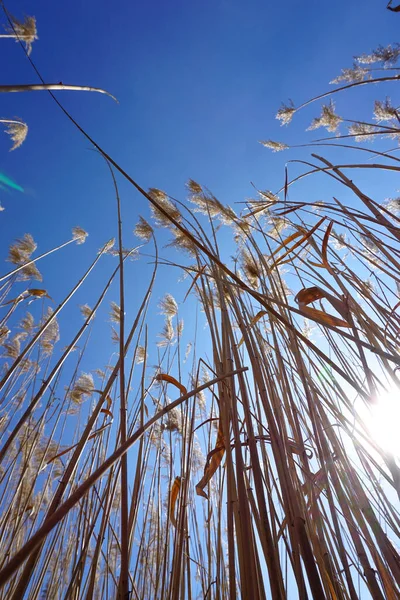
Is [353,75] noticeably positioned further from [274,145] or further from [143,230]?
[143,230]

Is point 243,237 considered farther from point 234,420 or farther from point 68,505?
point 68,505

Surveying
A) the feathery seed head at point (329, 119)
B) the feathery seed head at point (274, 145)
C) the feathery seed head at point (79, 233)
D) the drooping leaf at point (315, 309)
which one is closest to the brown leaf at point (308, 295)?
the drooping leaf at point (315, 309)

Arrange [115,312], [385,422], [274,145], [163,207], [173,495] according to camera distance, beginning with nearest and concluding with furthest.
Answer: [385,422], [173,495], [163,207], [274,145], [115,312]

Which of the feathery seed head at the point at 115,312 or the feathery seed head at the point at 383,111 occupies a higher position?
the feathery seed head at the point at 383,111

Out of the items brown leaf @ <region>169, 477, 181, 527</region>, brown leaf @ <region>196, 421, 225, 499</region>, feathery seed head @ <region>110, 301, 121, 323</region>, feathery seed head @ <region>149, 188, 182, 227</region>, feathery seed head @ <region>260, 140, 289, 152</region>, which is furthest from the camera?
feathery seed head @ <region>110, 301, 121, 323</region>

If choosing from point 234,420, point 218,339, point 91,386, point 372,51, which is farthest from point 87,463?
point 372,51

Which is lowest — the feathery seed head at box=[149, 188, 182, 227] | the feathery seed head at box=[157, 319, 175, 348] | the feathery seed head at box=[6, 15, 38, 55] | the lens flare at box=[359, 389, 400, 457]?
the lens flare at box=[359, 389, 400, 457]

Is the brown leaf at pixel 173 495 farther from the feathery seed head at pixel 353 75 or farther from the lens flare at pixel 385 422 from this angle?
the feathery seed head at pixel 353 75

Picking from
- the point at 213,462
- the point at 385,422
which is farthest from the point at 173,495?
the point at 385,422

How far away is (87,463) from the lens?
175 centimetres

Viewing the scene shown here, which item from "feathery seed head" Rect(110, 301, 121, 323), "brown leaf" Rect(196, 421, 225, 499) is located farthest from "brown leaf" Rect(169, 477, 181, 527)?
"feathery seed head" Rect(110, 301, 121, 323)

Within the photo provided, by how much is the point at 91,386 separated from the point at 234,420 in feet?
6.70

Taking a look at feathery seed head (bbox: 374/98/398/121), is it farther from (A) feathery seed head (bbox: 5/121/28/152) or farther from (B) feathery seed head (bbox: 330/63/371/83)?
(A) feathery seed head (bbox: 5/121/28/152)

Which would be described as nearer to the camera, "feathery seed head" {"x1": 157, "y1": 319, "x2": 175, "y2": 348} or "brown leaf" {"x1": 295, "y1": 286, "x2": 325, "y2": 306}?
"brown leaf" {"x1": 295, "y1": 286, "x2": 325, "y2": 306}
